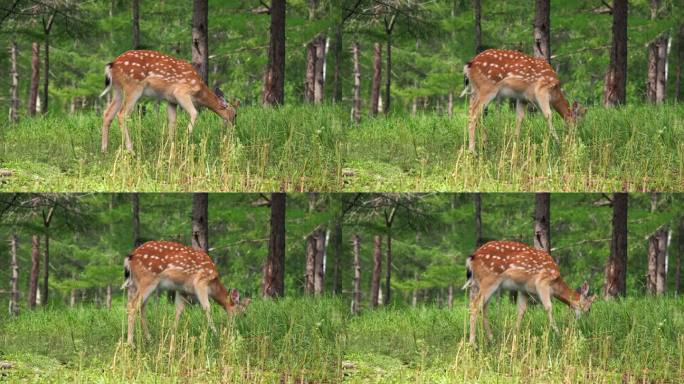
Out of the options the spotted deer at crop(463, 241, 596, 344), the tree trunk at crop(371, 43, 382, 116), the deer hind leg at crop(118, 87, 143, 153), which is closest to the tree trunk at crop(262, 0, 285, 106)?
the deer hind leg at crop(118, 87, 143, 153)

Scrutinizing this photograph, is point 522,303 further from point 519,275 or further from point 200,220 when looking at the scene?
point 200,220

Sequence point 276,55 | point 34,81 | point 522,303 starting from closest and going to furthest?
1. point 276,55
2. point 522,303
3. point 34,81

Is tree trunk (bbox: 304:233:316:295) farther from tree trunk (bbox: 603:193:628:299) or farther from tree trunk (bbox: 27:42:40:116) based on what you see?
tree trunk (bbox: 27:42:40:116)

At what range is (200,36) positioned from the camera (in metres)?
14.1

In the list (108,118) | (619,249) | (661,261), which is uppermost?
(108,118)

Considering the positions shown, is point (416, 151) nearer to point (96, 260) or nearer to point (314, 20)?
point (314, 20)

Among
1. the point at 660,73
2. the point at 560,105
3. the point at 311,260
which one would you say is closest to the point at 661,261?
the point at 660,73

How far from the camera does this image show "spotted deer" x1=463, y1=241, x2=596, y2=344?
1280cm

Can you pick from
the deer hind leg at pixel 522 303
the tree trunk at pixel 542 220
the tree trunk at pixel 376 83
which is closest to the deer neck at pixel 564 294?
the deer hind leg at pixel 522 303

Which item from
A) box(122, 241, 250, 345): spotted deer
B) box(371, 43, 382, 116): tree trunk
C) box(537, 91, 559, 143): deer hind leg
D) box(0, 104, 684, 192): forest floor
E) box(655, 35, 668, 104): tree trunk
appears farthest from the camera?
box(655, 35, 668, 104): tree trunk

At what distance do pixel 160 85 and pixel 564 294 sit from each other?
5474mm

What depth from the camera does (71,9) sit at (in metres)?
20.5

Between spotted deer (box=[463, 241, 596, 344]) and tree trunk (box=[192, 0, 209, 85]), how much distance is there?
428 centimetres

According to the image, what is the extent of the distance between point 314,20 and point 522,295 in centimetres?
459
